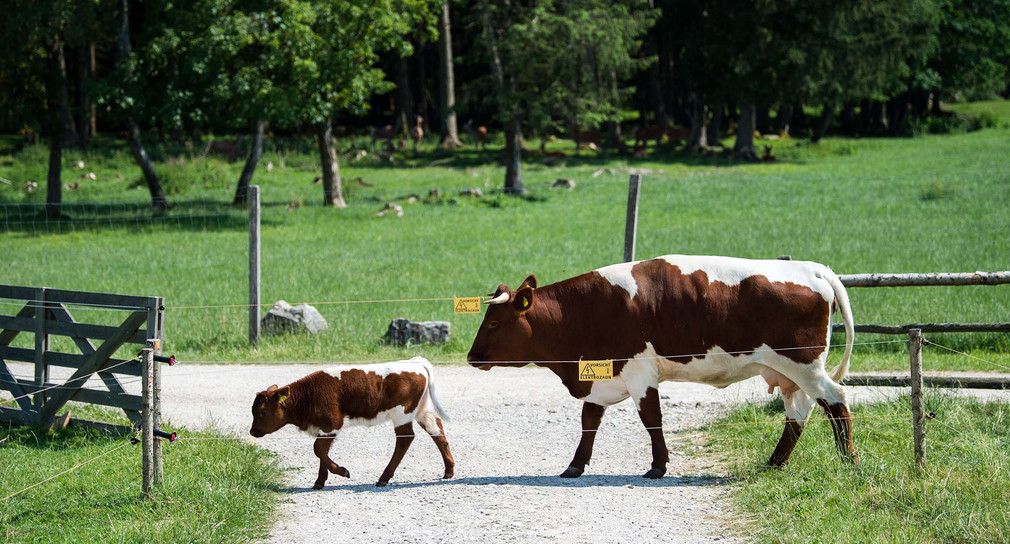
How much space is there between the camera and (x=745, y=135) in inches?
1684

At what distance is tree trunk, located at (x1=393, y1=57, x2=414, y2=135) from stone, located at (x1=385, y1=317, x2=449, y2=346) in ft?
120

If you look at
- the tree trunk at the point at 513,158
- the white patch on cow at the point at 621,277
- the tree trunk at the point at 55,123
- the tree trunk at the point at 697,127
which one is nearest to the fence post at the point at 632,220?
the white patch on cow at the point at 621,277

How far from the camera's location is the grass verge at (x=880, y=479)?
625 centimetres

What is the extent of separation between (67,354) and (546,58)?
22.8 m

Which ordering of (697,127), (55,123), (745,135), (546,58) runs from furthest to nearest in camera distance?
(697,127) < (745,135) < (546,58) < (55,123)

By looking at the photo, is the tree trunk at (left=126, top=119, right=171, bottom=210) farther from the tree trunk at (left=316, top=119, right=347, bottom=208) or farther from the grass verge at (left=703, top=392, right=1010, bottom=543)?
the grass verge at (left=703, top=392, right=1010, bottom=543)

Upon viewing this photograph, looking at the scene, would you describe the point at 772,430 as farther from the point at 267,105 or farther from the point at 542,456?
the point at 267,105

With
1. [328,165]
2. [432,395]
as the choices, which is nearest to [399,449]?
[432,395]

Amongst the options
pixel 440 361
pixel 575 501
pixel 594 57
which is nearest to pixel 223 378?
pixel 440 361

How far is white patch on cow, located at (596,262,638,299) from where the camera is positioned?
7.88m

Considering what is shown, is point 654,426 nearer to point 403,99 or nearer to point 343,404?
point 343,404

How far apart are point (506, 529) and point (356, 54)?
67.4 ft

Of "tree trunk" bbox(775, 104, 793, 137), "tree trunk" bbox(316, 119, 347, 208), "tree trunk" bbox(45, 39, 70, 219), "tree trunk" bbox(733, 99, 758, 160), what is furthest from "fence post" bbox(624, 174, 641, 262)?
"tree trunk" bbox(775, 104, 793, 137)

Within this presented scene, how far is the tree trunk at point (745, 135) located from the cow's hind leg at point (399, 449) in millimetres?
36506
